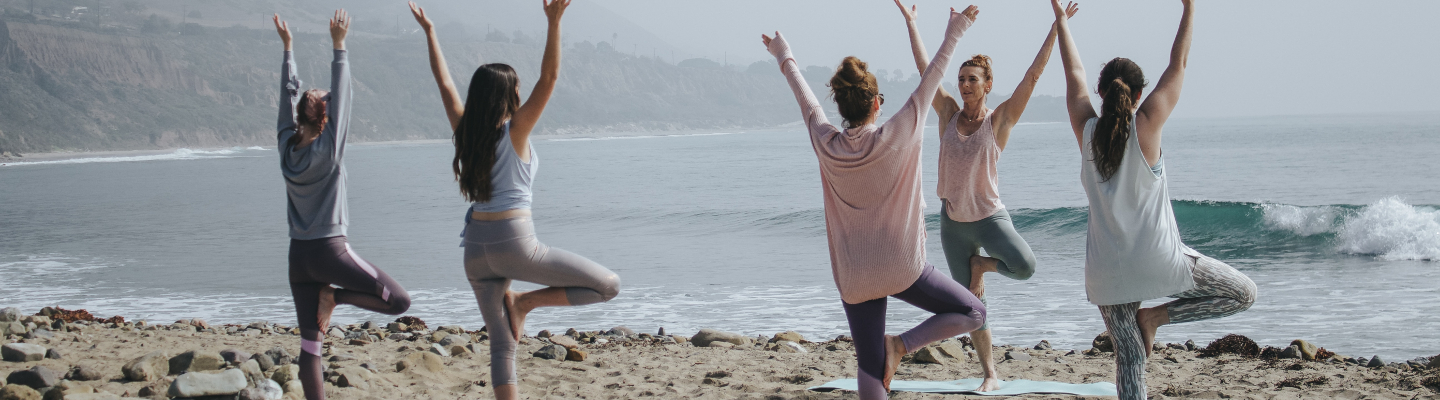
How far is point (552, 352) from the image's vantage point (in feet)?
20.6

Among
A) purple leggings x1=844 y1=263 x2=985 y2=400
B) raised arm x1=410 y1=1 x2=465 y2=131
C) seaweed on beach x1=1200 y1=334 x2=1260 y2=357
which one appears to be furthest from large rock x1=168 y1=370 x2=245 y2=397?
seaweed on beach x1=1200 y1=334 x2=1260 y2=357

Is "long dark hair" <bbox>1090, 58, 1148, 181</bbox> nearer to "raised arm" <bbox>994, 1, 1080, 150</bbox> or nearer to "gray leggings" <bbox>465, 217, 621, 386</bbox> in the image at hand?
"raised arm" <bbox>994, 1, 1080, 150</bbox>

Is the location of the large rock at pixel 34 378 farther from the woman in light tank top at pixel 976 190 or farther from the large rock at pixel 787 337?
the large rock at pixel 787 337

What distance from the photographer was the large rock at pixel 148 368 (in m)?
5.09

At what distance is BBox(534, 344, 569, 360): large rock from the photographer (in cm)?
625

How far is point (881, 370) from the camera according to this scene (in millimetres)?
3588

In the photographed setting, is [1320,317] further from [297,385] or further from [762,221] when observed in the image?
[762,221]

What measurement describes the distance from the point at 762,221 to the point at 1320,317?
16282 mm

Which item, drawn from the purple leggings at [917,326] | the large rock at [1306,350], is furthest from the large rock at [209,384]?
the large rock at [1306,350]

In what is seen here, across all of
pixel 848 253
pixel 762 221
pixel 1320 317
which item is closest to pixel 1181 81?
pixel 848 253

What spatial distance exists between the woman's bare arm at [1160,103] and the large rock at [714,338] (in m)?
4.42

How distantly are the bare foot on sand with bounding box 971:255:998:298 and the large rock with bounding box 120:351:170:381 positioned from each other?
4215 mm

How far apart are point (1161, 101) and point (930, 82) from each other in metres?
0.76

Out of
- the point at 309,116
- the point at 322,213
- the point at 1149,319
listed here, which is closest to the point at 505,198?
the point at 322,213
